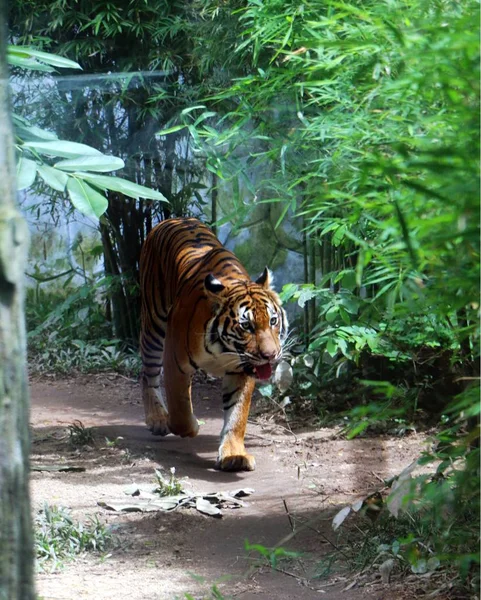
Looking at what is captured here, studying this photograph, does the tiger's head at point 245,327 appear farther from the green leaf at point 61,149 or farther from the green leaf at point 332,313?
the green leaf at point 61,149

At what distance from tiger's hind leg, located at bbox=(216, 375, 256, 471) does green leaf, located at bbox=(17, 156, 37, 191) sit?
2.36 m

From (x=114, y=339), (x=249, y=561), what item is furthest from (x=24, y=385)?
(x=114, y=339)

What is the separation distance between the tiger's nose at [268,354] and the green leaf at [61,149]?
208 cm

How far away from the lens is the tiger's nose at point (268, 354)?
3881mm

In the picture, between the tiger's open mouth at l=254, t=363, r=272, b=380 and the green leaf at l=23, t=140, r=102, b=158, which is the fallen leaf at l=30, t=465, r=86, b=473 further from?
the green leaf at l=23, t=140, r=102, b=158

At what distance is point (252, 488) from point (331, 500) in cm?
39

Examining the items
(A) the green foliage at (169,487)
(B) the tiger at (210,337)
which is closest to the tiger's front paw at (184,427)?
(B) the tiger at (210,337)

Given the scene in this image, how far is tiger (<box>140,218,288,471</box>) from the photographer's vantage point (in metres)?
3.95

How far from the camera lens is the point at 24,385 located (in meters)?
1.32

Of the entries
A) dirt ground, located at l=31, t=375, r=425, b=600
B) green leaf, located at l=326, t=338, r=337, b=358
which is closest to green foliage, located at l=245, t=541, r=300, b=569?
dirt ground, located at l=31, t=375, r=425, b=600

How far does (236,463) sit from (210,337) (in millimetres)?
593

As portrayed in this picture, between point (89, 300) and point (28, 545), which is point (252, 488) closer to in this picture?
point (28, 545)

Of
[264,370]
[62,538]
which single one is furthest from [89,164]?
[264,370]

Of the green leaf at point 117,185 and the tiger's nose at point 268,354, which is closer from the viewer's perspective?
the green leaf at point 117,185
